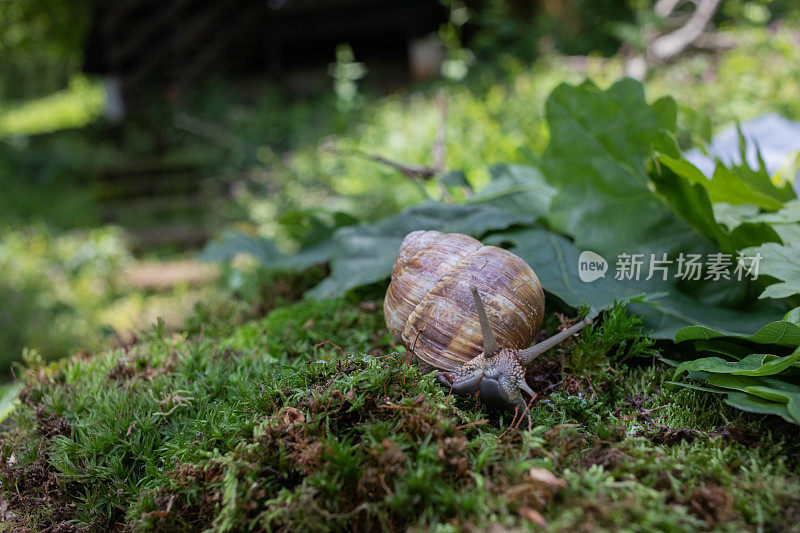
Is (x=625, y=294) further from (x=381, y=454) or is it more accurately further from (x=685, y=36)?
(x=685, y=36)

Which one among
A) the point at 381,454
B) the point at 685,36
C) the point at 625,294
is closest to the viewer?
the point at 381,454

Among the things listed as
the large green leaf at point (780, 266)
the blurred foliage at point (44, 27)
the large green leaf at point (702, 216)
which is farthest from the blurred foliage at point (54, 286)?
the large green leaf at point (780, 266)

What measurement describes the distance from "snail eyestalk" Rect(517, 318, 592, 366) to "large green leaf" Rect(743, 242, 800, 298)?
0.52 metres

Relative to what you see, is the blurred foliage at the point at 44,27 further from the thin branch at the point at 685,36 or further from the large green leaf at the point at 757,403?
the large green leaf at the point at 757,403

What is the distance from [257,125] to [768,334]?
8335 millimetres

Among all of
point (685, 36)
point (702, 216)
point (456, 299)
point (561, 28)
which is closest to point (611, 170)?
point (702, 216)

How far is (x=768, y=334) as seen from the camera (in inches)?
56.5

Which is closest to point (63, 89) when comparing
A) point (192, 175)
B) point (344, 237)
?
point (192, 175)

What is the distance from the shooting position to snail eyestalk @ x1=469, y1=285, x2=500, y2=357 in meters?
1.37

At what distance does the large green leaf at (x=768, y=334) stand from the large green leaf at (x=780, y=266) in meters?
Result: 0.10

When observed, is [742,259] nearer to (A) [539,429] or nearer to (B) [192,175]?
(A) [539,429]

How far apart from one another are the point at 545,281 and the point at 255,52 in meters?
11.1

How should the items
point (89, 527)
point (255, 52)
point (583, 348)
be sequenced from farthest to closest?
point (255, 52), point (583, 348), point (89, 527)

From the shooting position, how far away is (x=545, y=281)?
1.81 meters
